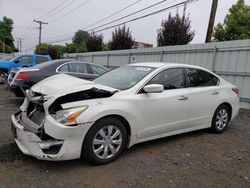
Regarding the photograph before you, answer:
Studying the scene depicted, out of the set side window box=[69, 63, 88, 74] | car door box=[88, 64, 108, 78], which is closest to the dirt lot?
Result: side window box=[69, 63, 88, 74]

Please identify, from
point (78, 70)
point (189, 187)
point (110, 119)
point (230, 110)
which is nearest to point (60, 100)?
point (110, 119)

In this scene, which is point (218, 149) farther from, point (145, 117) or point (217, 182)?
point (145, 117)

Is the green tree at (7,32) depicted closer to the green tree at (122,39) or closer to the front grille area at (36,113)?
the green tree at (122,39)

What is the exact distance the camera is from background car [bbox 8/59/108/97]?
689cm

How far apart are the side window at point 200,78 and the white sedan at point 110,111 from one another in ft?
0.07

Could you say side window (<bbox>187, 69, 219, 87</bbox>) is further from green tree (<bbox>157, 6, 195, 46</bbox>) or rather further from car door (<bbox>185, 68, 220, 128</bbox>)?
green tree (<bbox>157, 6, 195, 46</bbox>)

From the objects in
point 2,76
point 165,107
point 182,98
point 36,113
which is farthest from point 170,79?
point 2,76

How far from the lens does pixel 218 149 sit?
4434 mm

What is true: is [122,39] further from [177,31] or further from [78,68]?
[78,68]

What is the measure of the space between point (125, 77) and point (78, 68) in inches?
154

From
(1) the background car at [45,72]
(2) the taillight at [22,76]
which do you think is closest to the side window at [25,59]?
(1) the background car at [45,72]

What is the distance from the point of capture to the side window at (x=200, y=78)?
4.82 m

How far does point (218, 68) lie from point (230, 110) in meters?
3.77

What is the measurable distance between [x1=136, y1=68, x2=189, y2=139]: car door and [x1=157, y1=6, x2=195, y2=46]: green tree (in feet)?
39.5
